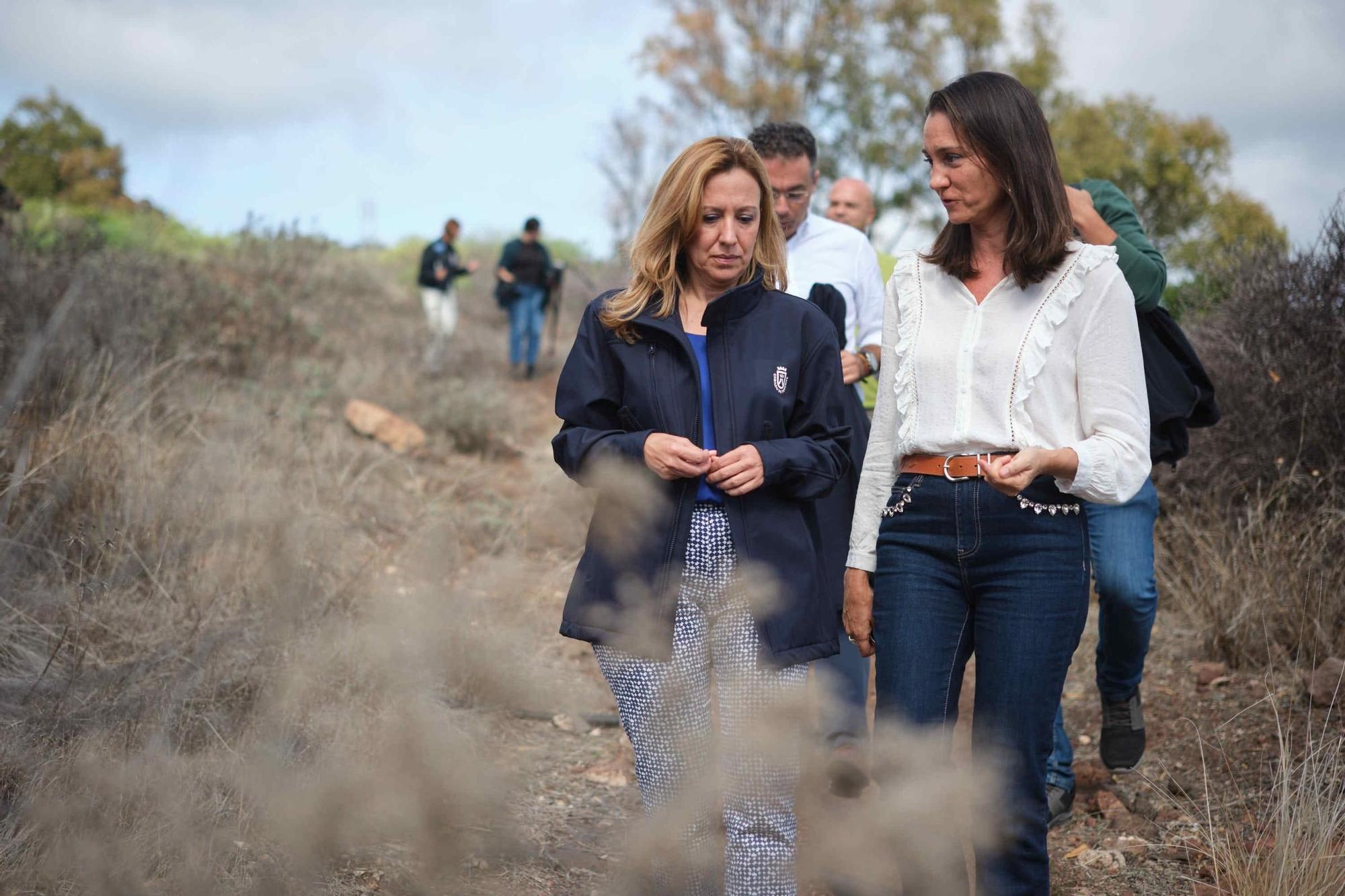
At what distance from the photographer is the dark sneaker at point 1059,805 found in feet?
12.0

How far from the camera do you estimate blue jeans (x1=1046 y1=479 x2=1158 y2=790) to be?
3299mm

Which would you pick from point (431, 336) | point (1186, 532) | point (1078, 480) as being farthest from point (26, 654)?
point (431, 336)

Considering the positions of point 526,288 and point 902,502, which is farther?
point 526,288

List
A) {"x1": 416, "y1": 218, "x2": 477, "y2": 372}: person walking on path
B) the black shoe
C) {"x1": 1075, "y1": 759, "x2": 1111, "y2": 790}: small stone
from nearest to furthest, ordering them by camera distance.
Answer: the black shoe < {"x1": 1075, "y1": 759, "x2": 1111, "y2": 790}: small stone < {"x1": 416, "y1": 218, "x2": 477, "y2": 372}: person walking on path

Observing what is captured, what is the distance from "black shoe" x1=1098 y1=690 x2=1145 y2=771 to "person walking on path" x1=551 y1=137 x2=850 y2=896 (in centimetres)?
141

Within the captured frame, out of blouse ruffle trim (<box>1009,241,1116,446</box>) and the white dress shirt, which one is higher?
the white dress shirt

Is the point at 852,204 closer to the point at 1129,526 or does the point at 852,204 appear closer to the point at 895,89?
the point at 1129,526

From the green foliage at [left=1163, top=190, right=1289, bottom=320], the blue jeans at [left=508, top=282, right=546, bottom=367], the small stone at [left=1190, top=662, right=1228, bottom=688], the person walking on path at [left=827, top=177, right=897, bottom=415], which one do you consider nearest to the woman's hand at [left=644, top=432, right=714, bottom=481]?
the person walking on path at [left=827, top=177, right=897, bottom=415]

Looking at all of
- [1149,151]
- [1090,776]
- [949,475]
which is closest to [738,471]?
[949,475]

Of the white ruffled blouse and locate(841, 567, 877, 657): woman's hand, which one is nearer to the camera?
the white ruffled blouse

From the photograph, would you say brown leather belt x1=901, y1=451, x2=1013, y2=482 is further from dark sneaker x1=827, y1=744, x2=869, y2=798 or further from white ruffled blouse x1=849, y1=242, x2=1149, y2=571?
dark sneaker x1=827, y1=744, x2=869, y2=798

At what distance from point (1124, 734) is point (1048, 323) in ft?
5.55

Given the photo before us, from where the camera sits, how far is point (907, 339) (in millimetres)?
2602

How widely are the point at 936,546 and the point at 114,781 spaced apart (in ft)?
6.76
